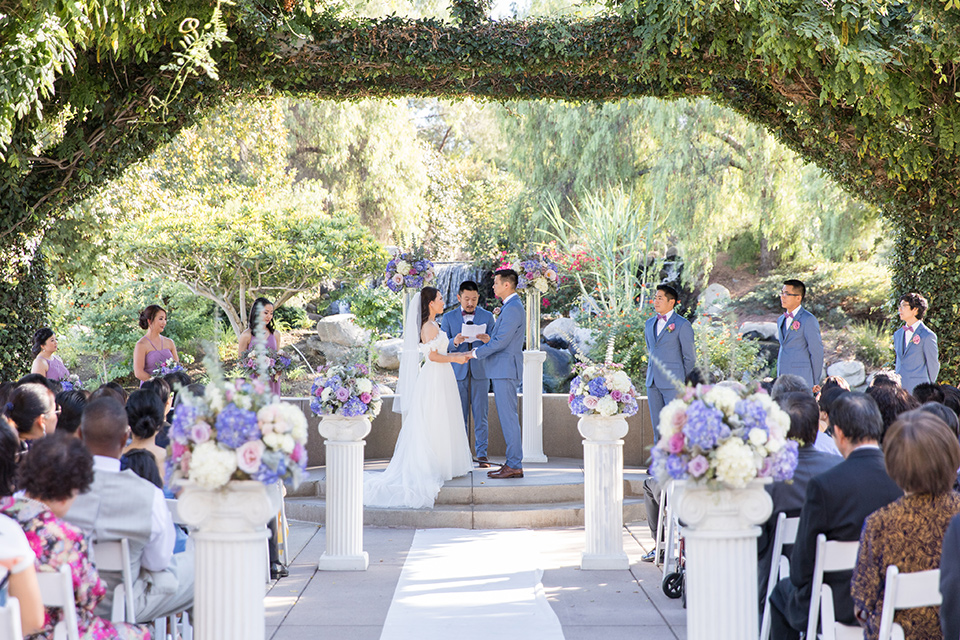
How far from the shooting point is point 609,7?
873 centimetres

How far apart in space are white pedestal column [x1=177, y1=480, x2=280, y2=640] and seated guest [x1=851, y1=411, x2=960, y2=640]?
6.82ft

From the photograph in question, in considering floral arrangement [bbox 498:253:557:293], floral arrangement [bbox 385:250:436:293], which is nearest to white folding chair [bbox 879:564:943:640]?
floral arrangement [bbox 498:253:557:293]

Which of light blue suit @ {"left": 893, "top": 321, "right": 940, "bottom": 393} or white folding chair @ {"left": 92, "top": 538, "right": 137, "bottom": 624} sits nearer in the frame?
white folding chair @ {"left": 92, "top": 538, "right": 137, "bottom": 624}

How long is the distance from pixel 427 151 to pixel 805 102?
60.0 feet

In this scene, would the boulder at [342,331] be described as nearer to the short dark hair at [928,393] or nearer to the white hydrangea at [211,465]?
the short dark hair at [928,393]

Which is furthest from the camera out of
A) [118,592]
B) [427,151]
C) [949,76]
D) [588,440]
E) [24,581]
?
[427,151]

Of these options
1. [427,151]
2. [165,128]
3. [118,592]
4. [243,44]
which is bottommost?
[118,592]

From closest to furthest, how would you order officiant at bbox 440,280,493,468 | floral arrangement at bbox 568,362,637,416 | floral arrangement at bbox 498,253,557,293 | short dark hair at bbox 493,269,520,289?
1. floral arrangement at bbox 568,362,637,416
2. short dark hair at bbox 493,269,520,289
3. officiant at bbox 440,280,493,468
4. floral arrangement at bbox 498,253,557,293

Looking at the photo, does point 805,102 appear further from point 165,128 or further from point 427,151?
point 427,151

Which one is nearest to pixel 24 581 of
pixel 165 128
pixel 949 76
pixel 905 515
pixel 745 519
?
pixel 745 519

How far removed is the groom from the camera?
823 cm

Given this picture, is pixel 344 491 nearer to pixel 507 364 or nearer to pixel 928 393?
pixel 507 364

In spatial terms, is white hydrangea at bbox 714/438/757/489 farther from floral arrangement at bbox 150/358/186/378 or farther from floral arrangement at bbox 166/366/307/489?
floral arrangement at bbox 150/358/186/378

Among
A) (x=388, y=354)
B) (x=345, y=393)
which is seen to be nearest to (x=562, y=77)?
(x=345, y=393)
